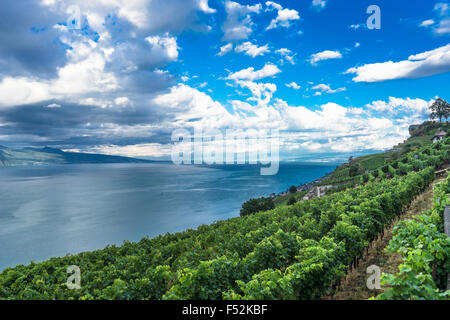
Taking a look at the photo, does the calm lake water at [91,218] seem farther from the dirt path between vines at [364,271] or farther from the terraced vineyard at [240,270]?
the dirt path between vines at [364,271]

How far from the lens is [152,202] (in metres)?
138

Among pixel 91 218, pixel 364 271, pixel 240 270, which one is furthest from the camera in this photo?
pixel 91 218

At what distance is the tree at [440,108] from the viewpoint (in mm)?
102625

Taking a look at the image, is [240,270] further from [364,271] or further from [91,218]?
[91,218]

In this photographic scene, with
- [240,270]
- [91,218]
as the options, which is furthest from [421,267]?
[91,218]

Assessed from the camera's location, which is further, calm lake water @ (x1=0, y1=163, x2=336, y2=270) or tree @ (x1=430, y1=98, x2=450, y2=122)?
tree @ (x1=430, y1=98, x2=450, y2=122)

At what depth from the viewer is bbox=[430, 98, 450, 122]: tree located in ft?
337

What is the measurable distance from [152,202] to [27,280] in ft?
422

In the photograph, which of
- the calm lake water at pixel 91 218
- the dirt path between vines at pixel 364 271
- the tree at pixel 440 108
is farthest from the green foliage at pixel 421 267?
the tree at pixel 440 108

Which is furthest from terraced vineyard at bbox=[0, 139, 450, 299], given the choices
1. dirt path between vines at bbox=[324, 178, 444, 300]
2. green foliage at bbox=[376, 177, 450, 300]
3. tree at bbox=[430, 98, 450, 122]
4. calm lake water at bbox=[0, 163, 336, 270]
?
tree at bbox=[430, 98, 450, 122]

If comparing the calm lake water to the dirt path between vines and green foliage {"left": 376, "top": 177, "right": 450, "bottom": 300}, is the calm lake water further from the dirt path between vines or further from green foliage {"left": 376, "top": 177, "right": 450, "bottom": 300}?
green foliage {"left": 376, "top": 177, "right": 450, "bottom": 300}

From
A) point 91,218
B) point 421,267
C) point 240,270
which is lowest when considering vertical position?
point 91,218

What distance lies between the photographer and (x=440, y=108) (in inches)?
4114
